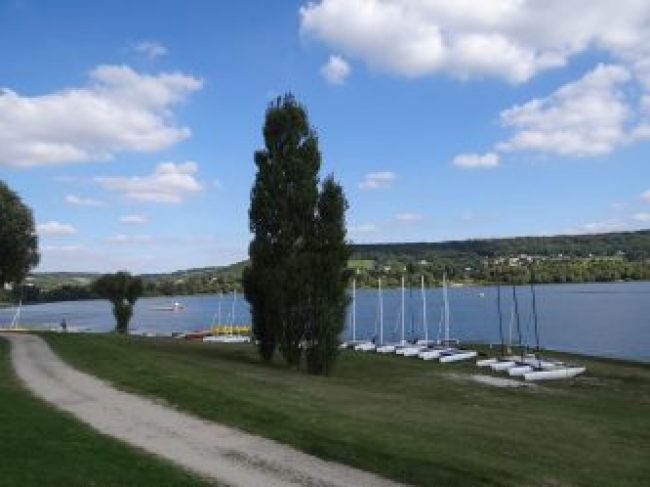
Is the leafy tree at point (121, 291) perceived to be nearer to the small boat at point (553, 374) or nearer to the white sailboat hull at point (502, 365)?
the white sailboat hull at point (502, 365)

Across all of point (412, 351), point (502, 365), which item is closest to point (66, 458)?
point (502, 365)

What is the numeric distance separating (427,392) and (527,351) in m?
40.0

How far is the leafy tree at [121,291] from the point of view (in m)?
72.1

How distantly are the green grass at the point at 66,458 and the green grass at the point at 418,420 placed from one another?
315 cm

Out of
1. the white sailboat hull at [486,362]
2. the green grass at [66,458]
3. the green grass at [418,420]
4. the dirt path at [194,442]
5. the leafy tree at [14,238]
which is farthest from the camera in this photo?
the white sailboat hull at [486,362]

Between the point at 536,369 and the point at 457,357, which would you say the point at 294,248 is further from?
the point at 457,357

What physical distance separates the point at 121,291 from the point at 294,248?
3776 centimetres

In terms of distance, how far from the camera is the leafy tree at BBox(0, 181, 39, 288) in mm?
43531

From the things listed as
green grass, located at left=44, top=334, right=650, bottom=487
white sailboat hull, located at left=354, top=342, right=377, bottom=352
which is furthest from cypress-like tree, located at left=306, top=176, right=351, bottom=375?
white sailboat hull, located at left=354, top=342, right=377, bottom=352

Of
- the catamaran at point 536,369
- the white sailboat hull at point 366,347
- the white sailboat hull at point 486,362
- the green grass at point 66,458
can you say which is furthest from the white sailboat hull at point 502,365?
the green grass at point 66,458

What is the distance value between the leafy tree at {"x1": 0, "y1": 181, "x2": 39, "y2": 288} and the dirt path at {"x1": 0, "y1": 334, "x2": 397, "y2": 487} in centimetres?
2020

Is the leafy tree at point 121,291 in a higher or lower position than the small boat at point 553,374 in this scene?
higher

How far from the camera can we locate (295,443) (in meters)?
16.0

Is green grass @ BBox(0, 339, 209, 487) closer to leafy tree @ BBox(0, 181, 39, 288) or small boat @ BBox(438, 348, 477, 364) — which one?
leafy tree @ BBox(0, 181, 39, 288)
